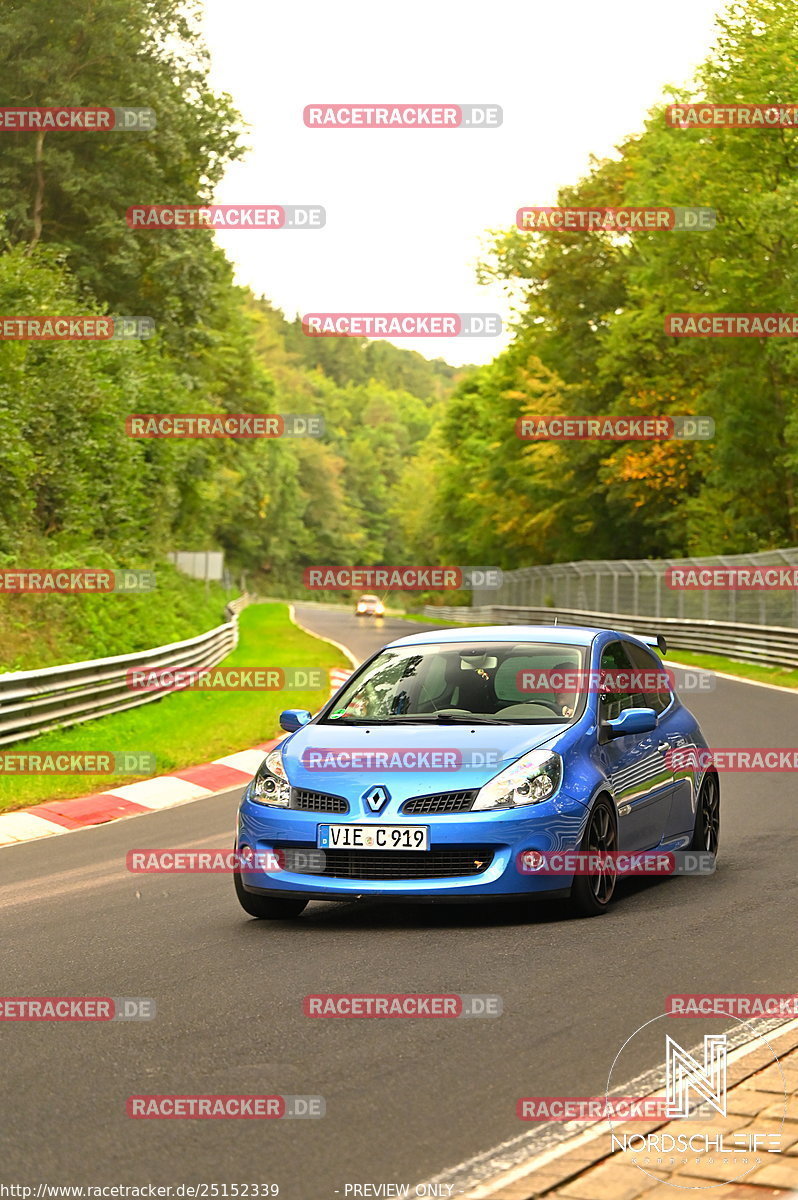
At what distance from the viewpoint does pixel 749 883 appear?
9.78 metres

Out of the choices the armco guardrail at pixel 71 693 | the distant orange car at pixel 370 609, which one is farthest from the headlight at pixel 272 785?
the distant orange car at pixel 370 609

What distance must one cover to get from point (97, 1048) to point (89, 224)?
1607 inches

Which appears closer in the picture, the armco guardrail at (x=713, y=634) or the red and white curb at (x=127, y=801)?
the red and white curb at (x=127, y=801)

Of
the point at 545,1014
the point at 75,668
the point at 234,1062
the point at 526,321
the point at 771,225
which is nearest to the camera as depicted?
the point at 234,1062

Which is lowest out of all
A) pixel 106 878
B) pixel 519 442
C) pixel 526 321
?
pixel 106 878

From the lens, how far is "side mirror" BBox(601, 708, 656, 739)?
9.25m

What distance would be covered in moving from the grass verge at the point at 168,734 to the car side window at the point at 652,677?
6.22 meters

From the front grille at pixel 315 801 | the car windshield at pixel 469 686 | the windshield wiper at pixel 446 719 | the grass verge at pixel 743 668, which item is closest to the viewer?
the front grille at pixel 315 801

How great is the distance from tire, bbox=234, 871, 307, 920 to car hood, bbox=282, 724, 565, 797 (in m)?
0.66

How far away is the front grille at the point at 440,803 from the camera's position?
27.3 ft

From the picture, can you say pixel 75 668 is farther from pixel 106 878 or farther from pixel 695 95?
pixel 695 95

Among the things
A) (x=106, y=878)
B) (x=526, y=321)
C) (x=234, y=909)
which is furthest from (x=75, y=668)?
(x=526, y=321)

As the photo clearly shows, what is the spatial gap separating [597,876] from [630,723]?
0.97 metres

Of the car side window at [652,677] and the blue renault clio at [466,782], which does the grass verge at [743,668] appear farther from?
the blue renault clio at [466,782]
